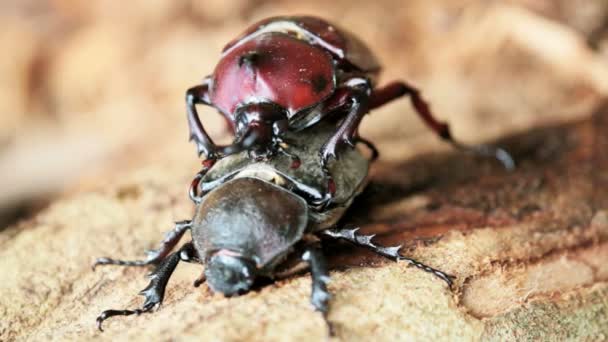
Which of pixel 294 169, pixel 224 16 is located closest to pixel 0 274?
pixel 294 169

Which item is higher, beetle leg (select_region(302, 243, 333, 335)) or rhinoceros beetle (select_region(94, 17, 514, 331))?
rhinoceros beetle (select_region(94, 17, 514, 331))

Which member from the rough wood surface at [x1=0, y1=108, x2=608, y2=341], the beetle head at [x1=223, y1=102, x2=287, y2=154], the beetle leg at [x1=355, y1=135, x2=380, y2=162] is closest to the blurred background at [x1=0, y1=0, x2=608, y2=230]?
the rough wood surface at [x1=0, y1=108, x2=608, y2=341]

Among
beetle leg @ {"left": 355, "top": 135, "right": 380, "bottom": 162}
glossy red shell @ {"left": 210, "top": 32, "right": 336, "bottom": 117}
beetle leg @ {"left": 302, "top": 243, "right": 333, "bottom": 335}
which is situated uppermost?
glossy red shell @ {"left": 210, "top": 32, "right": 336, "bottom": 117}

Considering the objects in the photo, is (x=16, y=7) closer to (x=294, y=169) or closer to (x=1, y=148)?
(x=1, y=148)

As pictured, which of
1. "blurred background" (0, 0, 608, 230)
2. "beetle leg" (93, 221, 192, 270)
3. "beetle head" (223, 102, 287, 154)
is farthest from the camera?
"blurred background" (0, 0, 608, 230)

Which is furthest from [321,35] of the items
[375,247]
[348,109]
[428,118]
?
[375,247]

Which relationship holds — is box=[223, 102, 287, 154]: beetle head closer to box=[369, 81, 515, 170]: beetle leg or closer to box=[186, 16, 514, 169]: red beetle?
box=[186, 16, 514, 169]: red beetle
